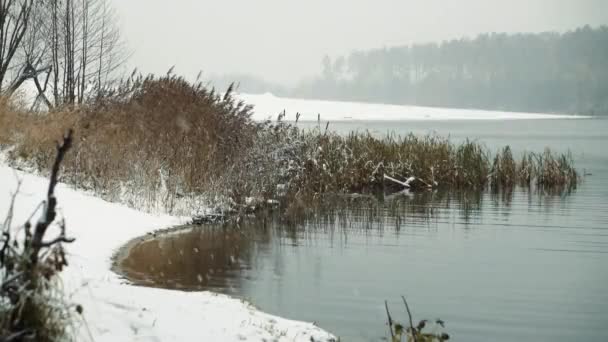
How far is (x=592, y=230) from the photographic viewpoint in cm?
1402

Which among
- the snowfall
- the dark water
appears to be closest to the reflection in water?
the dark water

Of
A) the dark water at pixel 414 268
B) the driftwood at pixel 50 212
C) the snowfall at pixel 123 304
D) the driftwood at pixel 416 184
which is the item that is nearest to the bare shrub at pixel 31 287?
the driftwood at pixel 50 212

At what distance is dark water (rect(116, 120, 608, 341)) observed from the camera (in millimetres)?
7754

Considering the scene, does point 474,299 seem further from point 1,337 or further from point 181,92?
point 181,92

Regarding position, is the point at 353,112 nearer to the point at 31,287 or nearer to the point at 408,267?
the point at 408,267

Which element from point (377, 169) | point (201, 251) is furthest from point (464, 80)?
point (201, 251)

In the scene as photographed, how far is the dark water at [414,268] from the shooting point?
305 inches

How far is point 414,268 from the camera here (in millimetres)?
10227

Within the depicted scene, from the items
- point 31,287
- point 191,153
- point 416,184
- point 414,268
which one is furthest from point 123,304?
point 416,184

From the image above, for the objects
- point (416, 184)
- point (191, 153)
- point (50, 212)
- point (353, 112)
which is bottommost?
point (50, 212)

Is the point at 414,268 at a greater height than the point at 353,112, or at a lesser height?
lesser

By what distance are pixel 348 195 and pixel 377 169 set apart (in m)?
1.63

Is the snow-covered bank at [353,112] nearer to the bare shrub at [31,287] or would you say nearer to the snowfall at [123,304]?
the snowfall at [123,304]

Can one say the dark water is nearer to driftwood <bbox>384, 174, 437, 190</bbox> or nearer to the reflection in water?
the reflection in water
